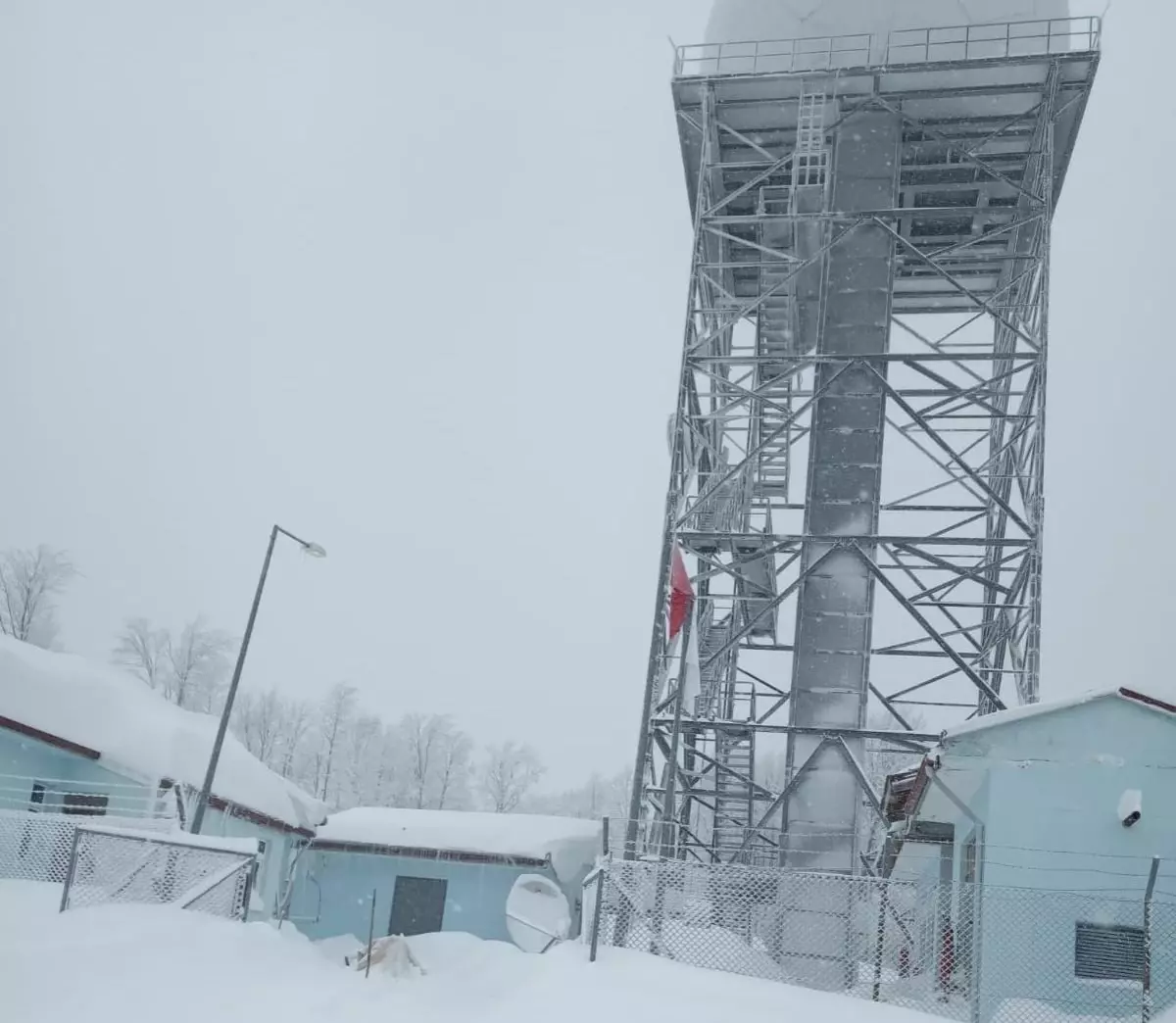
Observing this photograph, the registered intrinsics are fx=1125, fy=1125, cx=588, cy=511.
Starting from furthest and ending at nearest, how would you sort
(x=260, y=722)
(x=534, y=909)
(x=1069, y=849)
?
(x=260, y=722) → (x=534, y=909) → (x=1069, y=849)

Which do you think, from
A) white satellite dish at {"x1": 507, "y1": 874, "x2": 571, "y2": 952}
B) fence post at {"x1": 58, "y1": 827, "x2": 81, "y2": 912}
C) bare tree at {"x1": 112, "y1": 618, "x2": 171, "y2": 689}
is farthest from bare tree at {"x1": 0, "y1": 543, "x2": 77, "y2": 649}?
fence post at {"x1": 58, "y1": 827, "x2": 81, "y2": 912}

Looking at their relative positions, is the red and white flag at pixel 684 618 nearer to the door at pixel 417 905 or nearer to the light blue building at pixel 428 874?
the light blue building at pixel 428 874

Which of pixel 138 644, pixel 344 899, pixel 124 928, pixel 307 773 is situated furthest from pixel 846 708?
pixel 307 773

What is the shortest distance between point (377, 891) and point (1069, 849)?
59.4 feet

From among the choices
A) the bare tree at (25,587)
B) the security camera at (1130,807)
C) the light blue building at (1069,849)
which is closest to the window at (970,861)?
the light blue building at (1069,849)

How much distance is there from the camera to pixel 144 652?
56.4 meters

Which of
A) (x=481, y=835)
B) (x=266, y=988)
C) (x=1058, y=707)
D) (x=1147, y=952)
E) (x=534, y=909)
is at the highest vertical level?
(x=1058, y=707)

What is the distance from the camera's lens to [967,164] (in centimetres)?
2108

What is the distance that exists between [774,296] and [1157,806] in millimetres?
13850

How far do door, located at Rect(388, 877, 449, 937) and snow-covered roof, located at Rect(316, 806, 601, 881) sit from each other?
1.04m

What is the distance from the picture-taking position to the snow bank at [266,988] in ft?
31.6

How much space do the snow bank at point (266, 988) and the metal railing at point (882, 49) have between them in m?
15.9

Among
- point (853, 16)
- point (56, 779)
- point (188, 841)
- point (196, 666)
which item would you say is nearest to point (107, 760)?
point (56, 779)

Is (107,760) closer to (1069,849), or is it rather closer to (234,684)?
(234,684)
